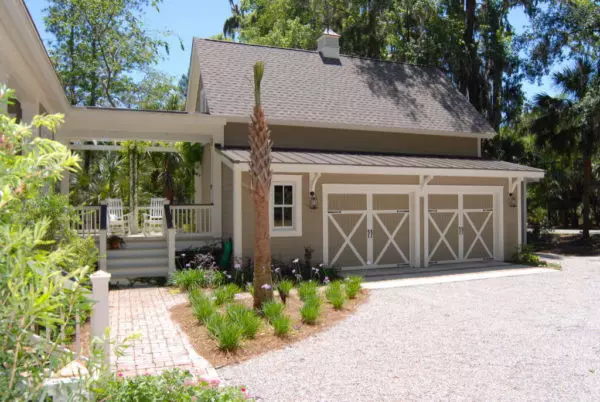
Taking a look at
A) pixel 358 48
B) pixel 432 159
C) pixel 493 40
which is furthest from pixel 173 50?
pixel 432 159

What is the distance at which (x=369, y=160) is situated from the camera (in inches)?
530

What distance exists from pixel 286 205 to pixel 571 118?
14059 millimetres

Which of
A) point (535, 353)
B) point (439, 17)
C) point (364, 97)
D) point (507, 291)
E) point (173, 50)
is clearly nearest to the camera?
point (535, 353)

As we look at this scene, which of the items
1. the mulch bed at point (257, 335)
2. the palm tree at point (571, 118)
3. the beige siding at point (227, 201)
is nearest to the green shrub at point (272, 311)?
the mulch bed at point (257, 335)

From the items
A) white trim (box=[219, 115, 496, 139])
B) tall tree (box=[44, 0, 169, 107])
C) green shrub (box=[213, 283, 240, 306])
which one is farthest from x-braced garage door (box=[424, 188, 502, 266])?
tall tree (box=[44, 0, 169, 107])

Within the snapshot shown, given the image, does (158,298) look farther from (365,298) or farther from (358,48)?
(358,48)

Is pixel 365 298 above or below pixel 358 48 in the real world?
below

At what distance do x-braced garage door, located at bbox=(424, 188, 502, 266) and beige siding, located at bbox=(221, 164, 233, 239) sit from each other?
5.49 meters

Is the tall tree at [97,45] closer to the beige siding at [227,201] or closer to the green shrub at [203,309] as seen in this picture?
the beige siding at [227,201]

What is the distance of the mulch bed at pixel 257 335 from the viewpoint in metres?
6.29

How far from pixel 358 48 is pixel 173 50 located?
43.1 feet

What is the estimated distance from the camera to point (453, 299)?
9875mm

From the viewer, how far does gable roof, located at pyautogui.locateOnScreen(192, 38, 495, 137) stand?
14828mm

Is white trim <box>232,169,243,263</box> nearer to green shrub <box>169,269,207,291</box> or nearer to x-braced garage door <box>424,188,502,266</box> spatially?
green shrub <box>169,269,207,291</box>
